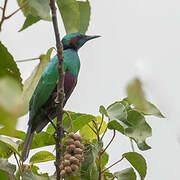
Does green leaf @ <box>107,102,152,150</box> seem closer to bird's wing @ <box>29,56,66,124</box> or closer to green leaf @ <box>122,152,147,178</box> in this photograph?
green leaf @ <box>122,152,147,178</box>

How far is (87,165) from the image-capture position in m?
2.15

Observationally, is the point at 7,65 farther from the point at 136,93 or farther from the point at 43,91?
the point at 43,91

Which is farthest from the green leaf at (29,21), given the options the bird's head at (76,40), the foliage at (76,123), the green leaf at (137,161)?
the bird's head at (76,40)

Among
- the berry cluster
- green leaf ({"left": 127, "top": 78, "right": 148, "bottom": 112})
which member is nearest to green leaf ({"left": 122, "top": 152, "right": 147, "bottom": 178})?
the berry cluster

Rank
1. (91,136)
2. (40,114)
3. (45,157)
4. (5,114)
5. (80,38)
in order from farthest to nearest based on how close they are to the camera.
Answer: (80,38) < (40,114) < (91,136) < (45,157) < (5,114)

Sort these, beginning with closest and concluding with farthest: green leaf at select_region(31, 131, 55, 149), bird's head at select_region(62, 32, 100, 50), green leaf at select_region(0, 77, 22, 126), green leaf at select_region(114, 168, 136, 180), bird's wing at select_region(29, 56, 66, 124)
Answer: green leaf at select_region(0, 77, 22, 126) < green leaf at select_region(114, 168, 136, 180) < green leaf at select_region(31, 131, 55, 149) < bird's wing at select_region(29, 56, 66, 124) < bird's head at select_region(62, 32, 100, 50)

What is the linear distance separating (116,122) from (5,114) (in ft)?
5.00

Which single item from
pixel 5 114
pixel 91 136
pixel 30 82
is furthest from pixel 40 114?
pixel 5 114

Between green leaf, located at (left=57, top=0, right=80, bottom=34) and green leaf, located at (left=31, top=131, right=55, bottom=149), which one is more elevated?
green leaf, located at (left=57, top=0, right=80, bottom=34)

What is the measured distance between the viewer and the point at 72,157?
1879 mm

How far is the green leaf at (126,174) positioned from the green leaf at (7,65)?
1111 millimetres

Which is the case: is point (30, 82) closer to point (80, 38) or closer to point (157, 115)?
point (157, 115)

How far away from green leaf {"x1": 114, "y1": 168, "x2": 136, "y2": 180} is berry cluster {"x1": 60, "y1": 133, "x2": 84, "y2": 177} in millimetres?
353

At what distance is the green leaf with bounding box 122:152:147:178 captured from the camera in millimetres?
2121
